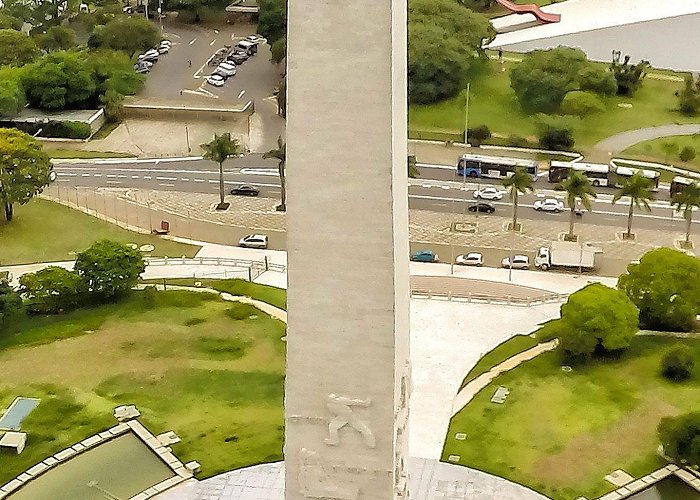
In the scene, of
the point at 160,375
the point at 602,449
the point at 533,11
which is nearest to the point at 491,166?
the point at 160,375

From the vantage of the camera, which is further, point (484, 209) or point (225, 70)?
point (225, 70)

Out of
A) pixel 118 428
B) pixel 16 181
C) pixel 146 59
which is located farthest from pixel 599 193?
pixel 146 59

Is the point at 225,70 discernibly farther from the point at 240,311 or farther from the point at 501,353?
the point at 501,353

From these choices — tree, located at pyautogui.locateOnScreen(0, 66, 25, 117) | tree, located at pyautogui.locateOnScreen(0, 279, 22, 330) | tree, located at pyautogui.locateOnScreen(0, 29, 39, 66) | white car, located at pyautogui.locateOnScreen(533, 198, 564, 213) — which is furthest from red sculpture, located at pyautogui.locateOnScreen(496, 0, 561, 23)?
tree, located at pyautogui.locateOnScreen(0, 279, 22, 330)

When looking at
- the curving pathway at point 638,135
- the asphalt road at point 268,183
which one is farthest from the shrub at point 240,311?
the curving pathway at point 638,135

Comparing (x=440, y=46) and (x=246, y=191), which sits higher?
(x=440, y=46)

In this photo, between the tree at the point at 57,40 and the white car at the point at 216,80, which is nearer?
the white car at the point at 216,80

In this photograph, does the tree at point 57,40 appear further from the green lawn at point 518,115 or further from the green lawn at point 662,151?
the green lawn at point 662,151
